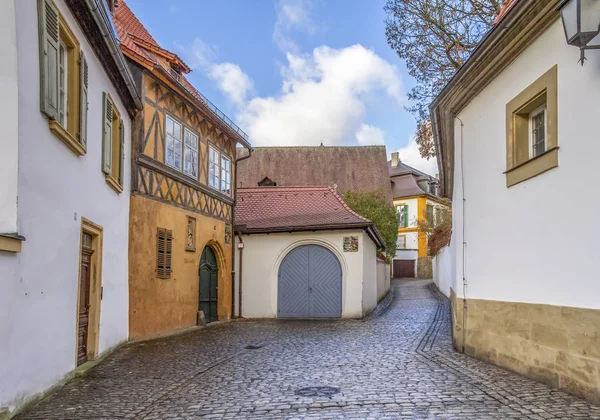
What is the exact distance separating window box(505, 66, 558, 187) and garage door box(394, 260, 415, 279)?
4175 centimetres

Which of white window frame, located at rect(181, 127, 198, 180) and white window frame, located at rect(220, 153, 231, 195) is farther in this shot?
white window frame, located at rect(220, 153, 231, 195)

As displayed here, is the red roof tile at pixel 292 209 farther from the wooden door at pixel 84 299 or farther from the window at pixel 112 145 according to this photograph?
the wooden door at pixel 84 299

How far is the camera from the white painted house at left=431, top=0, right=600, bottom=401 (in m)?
6.81

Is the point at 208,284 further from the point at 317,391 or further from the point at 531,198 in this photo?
the point at 531,198

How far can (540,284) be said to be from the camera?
7969mm

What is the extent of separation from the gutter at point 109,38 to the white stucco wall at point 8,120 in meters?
2.38

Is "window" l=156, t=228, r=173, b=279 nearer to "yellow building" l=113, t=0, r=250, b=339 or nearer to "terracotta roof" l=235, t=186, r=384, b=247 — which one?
"yellow building" l=113, t=0, r=250, b=339

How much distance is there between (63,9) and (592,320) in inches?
291

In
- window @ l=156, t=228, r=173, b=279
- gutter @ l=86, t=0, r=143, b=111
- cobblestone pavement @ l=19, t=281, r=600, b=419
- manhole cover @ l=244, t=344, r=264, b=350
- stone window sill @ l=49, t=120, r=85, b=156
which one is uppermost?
gutter @ l=86, t=0, r=143, b=111

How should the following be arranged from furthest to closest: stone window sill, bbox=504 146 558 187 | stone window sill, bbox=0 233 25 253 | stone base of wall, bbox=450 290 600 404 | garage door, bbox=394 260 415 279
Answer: garage door, bbox=394 260 415 279 → stone window sill, bbox=504 146 558 187 → stone base of wall, bbox=450 290 600 404 → stone window sill, bbox=0 233 25 253

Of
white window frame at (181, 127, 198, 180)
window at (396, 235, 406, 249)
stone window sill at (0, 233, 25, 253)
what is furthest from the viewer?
window at (396, 235, 406, 249)

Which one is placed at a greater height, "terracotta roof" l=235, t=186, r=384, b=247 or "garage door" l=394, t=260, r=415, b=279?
"terracotta roof" l=235, t=186, r=384, b=247

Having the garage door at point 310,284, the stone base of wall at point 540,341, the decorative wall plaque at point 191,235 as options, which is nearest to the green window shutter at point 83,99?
the stone base of wall at point 540,341

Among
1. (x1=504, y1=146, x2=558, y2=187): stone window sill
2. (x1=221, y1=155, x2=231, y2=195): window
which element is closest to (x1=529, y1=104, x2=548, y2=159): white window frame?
(x1=504, y1=146, x2=558, y2=187): stone window sill
